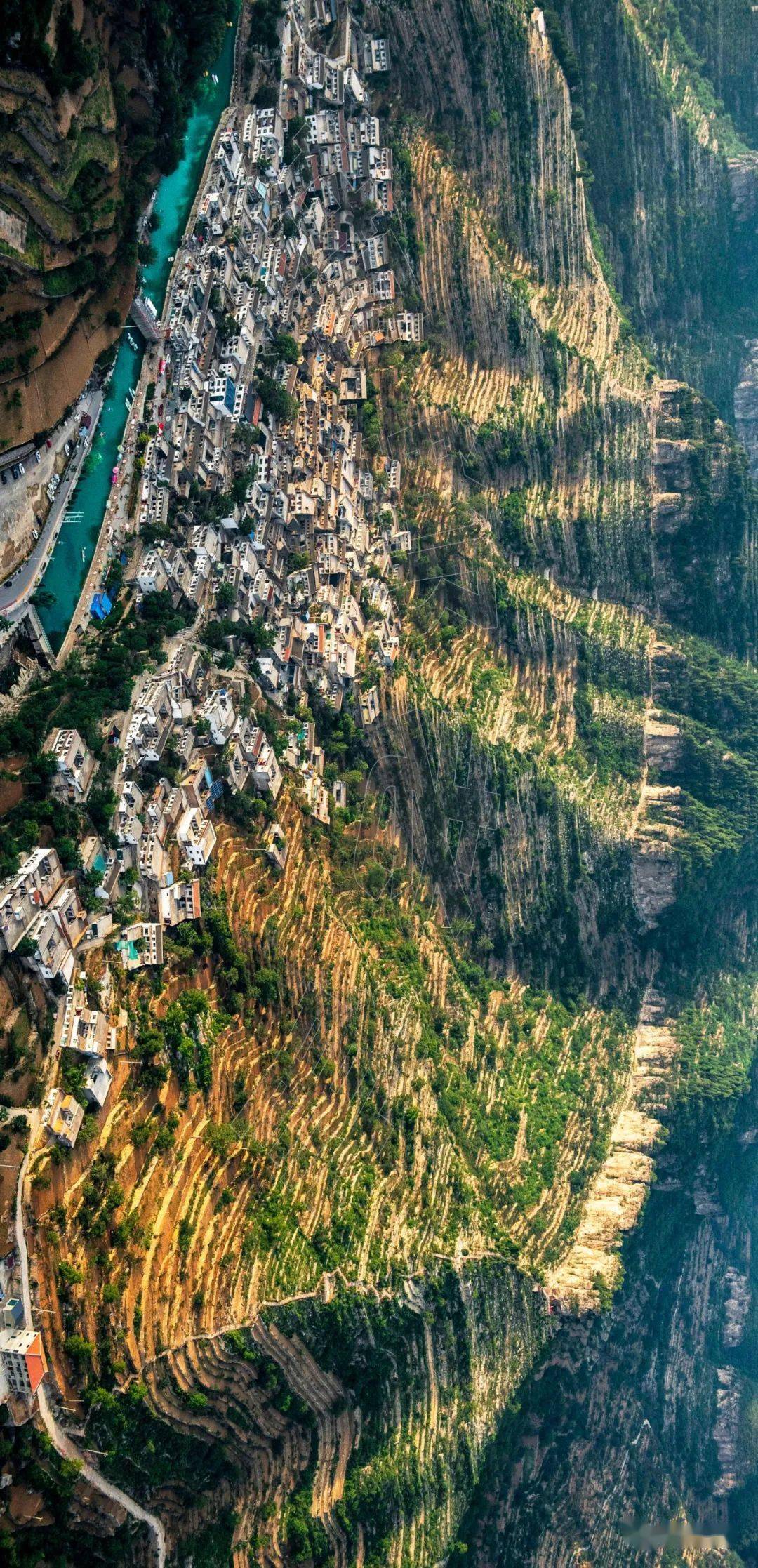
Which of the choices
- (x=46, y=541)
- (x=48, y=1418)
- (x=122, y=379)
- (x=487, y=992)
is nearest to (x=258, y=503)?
(x=122, y=379)

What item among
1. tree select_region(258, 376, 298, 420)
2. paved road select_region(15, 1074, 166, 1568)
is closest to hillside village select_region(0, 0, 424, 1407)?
tree select_region(258, 376, 298, 420)

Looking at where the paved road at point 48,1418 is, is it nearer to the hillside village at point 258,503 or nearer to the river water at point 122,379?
the hillside village at point 258,503

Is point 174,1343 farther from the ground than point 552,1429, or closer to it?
farther from the ground

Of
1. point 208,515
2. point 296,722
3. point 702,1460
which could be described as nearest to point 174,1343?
point 296,722

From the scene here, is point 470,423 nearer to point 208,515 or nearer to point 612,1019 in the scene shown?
point 208,515

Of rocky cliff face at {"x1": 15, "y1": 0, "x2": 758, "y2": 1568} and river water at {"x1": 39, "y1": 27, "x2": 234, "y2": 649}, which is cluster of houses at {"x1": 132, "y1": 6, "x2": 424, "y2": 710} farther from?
rocky cliff face at {"x1": 15, "y1": 0, "x2": 758, "y2": 1568}

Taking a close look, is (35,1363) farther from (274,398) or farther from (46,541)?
(274,398)
